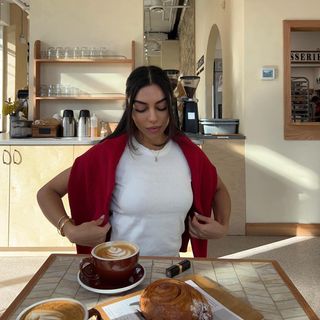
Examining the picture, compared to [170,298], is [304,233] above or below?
below

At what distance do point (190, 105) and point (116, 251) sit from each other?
2.89 meters

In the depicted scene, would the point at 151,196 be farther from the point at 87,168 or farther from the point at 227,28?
the point at 227,28

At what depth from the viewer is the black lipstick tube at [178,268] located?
91 centimetres

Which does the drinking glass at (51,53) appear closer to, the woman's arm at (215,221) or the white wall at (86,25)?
the white wall at (86,25)

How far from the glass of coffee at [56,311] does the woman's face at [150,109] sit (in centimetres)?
67

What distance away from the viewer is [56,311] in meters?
0.65

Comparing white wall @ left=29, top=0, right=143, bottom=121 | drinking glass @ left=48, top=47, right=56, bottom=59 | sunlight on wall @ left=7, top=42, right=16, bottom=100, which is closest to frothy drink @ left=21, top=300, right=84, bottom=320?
white wall @ left=29, top=0, right=143, bottom=121

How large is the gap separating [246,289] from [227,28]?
4539 millimetres

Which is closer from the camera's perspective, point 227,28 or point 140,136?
point 140,136

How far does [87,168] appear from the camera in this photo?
1.26 meters

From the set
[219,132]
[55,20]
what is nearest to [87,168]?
[219,132]

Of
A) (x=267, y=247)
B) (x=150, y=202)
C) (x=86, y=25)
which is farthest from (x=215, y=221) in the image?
(x=86, y=25)

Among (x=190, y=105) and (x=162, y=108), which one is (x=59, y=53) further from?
(x=162, y=108)

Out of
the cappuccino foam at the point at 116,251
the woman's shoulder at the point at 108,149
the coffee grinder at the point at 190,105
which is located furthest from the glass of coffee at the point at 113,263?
the coffee grinder at the point at 190,105
